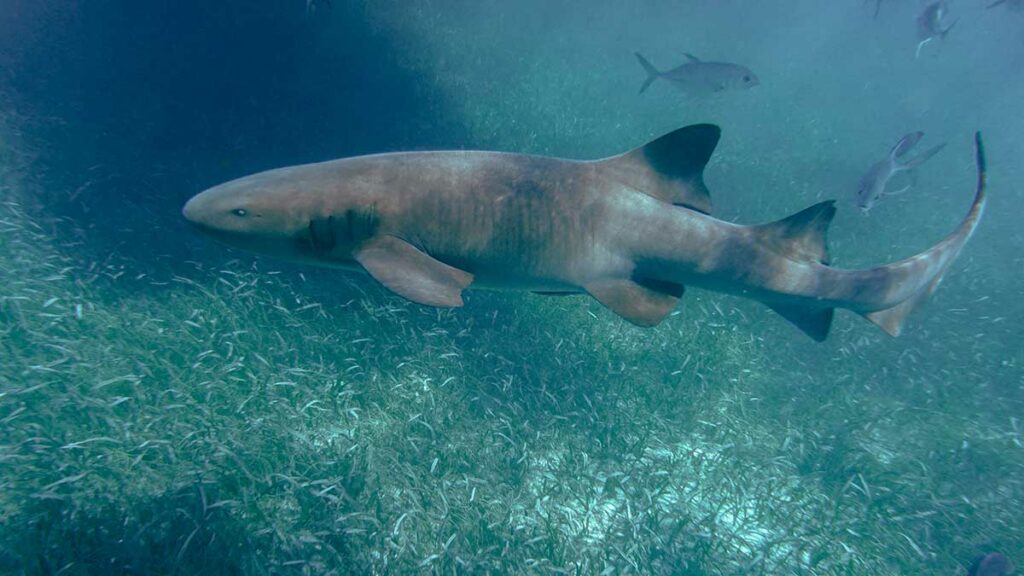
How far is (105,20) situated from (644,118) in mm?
15621

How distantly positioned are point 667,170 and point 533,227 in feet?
4.20

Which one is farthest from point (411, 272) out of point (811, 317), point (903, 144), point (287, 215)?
point (903, 144)

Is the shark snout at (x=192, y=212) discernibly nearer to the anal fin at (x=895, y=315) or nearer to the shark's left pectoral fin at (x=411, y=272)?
the shark's left pectoral fin at (x=411, y=272)

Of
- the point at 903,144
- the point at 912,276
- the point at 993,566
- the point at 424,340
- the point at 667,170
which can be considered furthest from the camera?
the point at 903,144

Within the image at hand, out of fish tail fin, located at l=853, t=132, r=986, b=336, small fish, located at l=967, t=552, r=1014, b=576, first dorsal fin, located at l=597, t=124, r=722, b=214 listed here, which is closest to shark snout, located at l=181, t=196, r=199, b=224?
first dorsal fin, located at l=597, t=124, r=722, b=214

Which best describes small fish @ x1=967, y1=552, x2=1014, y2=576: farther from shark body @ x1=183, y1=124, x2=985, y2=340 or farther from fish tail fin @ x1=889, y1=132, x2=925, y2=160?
fish tail fin @ x1=889, y1=132, x2=925, y2=160

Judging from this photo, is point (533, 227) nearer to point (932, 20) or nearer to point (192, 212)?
point (192, 212)

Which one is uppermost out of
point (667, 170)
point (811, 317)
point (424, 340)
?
point (667, 170)

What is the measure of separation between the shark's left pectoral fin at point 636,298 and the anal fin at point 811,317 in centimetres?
138

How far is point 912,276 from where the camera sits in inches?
184

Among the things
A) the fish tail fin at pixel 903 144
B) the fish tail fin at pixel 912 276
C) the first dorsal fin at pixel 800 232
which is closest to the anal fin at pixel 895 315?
the fish tail fin at pixel 912 276

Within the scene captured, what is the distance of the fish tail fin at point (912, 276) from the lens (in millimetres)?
4512

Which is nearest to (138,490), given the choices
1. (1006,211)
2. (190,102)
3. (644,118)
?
(190,102)

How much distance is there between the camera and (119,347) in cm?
490
